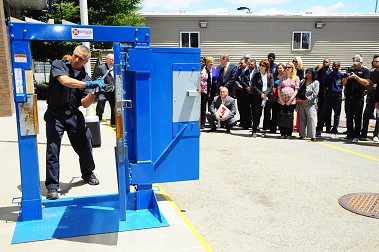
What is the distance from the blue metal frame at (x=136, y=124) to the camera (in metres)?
3.53

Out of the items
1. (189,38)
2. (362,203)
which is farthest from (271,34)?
(362,203)

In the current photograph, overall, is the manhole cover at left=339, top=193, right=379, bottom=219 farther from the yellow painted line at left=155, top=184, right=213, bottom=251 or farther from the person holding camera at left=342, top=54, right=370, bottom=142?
the person holding camera at left=342, top=54, right=370, bottom=142

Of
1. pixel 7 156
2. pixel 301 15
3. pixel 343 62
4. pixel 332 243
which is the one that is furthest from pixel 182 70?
pixel 343 62

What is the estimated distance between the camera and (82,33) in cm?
357

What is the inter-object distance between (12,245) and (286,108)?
6588 millimetres

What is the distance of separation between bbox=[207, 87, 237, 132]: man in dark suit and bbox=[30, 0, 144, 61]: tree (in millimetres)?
10481

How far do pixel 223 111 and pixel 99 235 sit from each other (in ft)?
20.2

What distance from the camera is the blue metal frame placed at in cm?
353

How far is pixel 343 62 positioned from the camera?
2289 centimetres

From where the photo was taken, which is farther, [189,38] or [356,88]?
[189,38]

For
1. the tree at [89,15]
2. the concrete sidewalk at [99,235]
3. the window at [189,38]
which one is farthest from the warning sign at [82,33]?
the window at [189,38]

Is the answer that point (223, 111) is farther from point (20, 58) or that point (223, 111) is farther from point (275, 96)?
point (20, 58)

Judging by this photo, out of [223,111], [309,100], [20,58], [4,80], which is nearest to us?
[20,58]

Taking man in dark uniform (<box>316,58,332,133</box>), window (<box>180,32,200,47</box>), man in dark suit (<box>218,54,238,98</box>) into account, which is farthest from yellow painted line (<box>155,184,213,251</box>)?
window (<box>180,32,200,47</box>)
